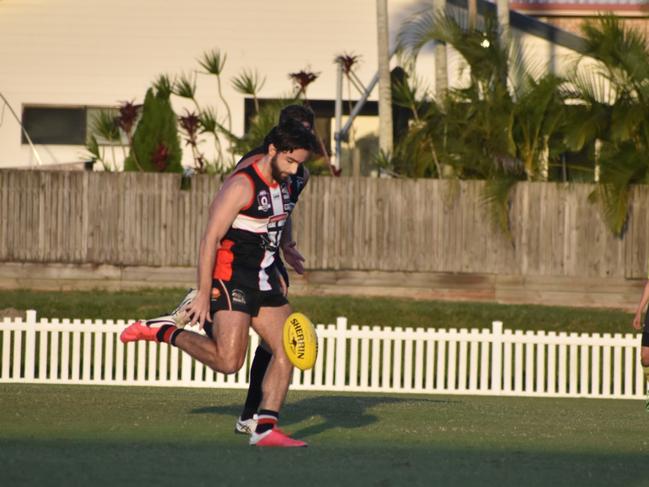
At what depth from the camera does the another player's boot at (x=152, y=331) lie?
8805 millimetres

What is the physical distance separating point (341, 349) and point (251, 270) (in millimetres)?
8009

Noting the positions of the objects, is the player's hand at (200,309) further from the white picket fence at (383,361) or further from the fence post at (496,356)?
the fence post at (496,356)

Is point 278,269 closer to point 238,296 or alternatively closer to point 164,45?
point 238,296

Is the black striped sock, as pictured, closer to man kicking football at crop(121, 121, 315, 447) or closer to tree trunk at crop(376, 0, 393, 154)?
man kicking football at crop(121, 121, 315, 447)

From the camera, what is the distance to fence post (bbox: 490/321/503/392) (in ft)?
54.3

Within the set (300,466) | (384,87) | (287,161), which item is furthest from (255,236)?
(384,87)

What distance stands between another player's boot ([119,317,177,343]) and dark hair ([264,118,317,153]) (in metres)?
1.33

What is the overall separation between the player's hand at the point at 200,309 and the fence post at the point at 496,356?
28.1ft

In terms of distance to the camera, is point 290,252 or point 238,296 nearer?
point 238,296

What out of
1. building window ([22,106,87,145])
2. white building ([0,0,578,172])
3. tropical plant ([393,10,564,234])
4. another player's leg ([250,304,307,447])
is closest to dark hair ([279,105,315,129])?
another player's leg ([250,304,307,447])

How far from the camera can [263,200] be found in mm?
8477

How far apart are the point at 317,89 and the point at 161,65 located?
10.4ft

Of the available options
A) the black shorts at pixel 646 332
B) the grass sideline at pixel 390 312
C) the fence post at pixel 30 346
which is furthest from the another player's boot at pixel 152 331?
the grass sideline at pixel 390 312

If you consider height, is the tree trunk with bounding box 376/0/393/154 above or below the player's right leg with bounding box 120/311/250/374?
above
